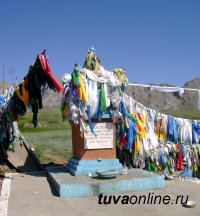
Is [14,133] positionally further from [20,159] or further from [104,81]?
[104,81]

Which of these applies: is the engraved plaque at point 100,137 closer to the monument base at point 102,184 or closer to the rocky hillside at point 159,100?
the monument base at point 102,184

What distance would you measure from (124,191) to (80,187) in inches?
41.5

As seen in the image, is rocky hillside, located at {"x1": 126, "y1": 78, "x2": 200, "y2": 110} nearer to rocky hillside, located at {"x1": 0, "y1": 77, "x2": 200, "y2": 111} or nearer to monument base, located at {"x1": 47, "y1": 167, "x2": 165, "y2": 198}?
rocky hillside, located at {"x1": 0, "y1": 77, "x2": 200, "y2": 111}

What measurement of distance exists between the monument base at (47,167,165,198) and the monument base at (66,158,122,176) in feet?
0.82

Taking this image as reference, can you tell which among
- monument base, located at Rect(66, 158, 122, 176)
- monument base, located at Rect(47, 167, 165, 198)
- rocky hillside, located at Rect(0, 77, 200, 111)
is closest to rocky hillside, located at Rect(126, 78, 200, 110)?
rocky hillside, located at Rect(0, 77, 200, 111)

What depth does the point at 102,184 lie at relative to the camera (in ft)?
25.5

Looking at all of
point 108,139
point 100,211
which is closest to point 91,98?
point 108,139

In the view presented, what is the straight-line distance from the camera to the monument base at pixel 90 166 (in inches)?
348

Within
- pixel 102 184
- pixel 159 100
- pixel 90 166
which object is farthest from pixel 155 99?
pixel 102 184

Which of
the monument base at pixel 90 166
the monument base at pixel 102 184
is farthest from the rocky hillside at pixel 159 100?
the monument base at pixel 102 184

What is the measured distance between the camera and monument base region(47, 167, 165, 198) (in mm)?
7672

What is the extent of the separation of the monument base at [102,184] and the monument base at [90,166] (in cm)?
25

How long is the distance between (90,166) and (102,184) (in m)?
1.25

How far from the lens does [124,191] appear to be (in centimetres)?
798
